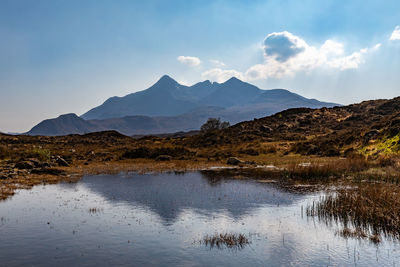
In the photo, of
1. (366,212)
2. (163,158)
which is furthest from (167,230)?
(163,158)

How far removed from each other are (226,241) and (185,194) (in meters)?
11.2

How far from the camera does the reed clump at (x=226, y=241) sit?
48.3 ft

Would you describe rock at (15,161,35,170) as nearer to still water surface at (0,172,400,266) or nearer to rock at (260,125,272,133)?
still water surface at (0,172,400,266)

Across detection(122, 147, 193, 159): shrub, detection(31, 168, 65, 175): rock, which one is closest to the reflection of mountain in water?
detection(31, 168, 65, 175): rock

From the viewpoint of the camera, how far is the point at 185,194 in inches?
1025

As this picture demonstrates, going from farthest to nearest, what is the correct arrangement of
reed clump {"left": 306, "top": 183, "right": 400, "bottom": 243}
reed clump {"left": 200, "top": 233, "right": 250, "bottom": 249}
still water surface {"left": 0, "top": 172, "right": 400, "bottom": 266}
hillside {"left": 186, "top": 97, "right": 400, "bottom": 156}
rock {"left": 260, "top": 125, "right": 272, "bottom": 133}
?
rock {"left": 260, "top": 125, "right": 272, "bottom": 133}
hillside {"left": 186, "top": 97, "right": 400, "bottom": 156}
reed clump {"left": 306, "top": 183, "right": 400, "bottom": 243}
reed clump {"left": 200, "top": 233, "right": 250, "bottom": 249}
still water surface {"left": 0, "top": 172, "right": 400, "bottom": 266}

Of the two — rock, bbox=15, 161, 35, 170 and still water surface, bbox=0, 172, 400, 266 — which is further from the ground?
rock, bbox=15, 161, 35, 170

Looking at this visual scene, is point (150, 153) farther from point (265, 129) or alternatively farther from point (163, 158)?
point (265, 129)

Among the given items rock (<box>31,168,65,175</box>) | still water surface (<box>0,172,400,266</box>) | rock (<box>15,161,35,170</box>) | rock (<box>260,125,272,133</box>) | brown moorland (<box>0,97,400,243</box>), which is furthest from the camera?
rock (<box>260,125,272,133</box>)

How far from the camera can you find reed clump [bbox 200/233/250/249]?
14727mm

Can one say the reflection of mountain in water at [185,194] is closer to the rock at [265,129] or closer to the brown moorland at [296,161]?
the brown moorland at [296,161]

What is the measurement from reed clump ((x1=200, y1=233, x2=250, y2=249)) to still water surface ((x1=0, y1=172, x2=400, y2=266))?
1.30 feet

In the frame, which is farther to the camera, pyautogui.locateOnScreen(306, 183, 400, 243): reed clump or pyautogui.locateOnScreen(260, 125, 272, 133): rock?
pyautogui.locateOnScreen(260, 125, 272, 133): rock

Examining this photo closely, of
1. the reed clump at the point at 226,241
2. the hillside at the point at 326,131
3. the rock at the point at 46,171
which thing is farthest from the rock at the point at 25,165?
the hillside at the point at 326,131
